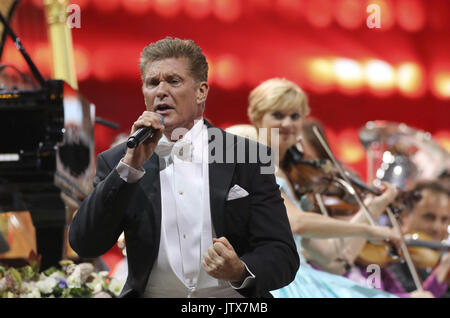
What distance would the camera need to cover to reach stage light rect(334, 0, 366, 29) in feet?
24.7

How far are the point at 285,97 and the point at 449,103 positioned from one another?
16.9 feet

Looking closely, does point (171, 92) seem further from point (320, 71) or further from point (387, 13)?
point (387, 13)

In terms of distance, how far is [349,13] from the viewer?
755cm

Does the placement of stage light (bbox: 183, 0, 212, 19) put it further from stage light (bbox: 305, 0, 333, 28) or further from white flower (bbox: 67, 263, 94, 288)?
white flower (bbox: 67, 263, 94, 288)

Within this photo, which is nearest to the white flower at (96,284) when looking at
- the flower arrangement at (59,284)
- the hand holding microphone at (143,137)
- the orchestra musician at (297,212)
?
the flower arrangement at (59,284)

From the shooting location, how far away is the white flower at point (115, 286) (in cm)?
289

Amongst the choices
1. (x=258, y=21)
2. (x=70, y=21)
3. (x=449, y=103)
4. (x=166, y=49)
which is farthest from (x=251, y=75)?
(x=166, y=49)

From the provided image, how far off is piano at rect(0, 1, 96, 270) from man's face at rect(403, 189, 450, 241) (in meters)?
2.10

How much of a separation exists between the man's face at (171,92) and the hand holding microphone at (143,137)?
Result: 129 millimetres

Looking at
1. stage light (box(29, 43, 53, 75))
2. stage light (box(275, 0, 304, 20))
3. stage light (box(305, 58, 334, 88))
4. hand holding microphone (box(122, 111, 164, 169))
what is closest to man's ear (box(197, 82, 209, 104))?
hand holding microphone (box(122, 111, 164, 169))

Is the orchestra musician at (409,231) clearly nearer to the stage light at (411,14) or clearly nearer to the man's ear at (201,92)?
the man's ear at (201,92)

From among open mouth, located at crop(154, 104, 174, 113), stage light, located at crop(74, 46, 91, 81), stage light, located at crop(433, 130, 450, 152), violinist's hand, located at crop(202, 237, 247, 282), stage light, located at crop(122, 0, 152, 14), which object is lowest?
stage light, located at crop(433, 130, 450, 152)

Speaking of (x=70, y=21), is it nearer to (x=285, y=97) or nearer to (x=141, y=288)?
(x=285, y=97)

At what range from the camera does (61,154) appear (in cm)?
362
